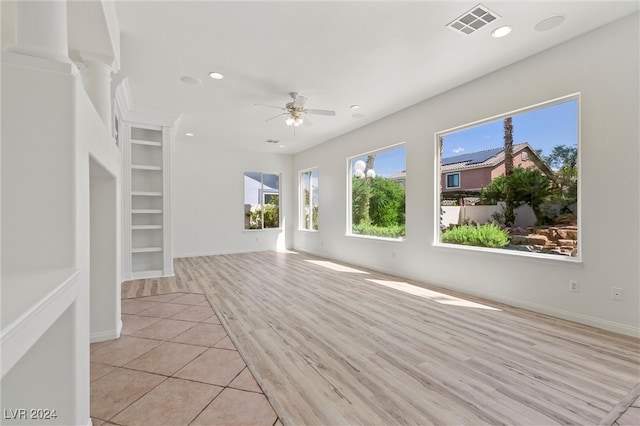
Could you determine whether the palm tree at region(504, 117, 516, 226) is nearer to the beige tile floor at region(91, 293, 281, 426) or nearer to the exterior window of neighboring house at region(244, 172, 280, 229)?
the beige tile floor at region(91, 293, 281, 426)

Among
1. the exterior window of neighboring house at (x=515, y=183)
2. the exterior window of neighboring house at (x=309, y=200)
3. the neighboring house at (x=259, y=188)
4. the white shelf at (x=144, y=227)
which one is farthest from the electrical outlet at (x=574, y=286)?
the neighboring house at (x=259, y=188)

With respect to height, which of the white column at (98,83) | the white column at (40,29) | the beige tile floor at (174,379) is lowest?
the beige tile floor at (174,379)

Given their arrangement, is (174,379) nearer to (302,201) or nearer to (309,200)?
(309,200)

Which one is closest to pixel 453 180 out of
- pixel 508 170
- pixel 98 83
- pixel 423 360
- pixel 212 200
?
pixel 508 170

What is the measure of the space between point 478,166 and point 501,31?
1.83m

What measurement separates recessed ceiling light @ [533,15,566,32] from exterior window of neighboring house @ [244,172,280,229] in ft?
23.6

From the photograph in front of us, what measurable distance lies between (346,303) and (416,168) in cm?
259

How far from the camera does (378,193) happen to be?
242 inches

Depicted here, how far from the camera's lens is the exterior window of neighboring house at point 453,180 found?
4.50m

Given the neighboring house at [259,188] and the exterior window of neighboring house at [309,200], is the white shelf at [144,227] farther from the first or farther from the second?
the exterior window of neighboring house at [309,200]

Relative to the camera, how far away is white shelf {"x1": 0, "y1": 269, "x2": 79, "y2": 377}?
0.68 metres

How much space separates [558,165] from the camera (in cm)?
340

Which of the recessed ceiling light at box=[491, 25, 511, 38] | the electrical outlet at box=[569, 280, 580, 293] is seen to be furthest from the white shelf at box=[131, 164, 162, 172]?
the electrical outlet at box=[569, 280, 580, 293]

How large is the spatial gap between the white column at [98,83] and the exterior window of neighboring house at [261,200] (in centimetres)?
597
